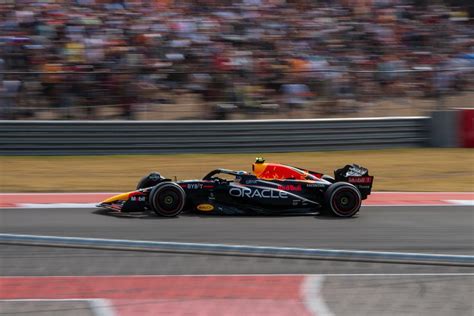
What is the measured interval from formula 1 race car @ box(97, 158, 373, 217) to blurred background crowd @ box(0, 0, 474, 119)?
5.18m

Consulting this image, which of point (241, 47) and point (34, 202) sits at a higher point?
point (241, 47)

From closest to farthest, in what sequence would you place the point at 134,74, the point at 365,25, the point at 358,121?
the point at 134,74 → the point at 358,121 → the point at 365,25

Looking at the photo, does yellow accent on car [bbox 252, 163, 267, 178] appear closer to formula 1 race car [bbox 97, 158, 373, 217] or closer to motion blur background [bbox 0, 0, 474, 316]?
formula 1 race car [bbox 97, 158, 373, 217]

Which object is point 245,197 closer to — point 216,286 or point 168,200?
point 168,200

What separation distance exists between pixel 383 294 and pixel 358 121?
434 inches

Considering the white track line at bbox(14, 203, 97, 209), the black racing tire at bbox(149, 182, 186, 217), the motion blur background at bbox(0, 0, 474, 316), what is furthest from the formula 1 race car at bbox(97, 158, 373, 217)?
the white track line at bbox(14, 203, 97, 209)

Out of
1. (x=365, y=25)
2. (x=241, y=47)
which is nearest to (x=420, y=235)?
(x=241, y=47)

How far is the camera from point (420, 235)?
8.40 meters

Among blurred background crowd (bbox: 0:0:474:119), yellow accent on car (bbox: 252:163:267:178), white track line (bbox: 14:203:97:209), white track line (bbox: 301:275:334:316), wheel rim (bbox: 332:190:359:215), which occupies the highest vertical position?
blurred background crowd (bbox: 0:0:474:119)

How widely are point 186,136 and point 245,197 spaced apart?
563 cm

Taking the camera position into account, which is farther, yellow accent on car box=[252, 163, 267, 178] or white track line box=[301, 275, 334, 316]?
yellow accent on car box=[252, 163, 267, 178]

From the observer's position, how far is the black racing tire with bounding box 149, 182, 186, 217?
29.6ft

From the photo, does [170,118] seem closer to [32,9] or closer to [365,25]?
[32,9]

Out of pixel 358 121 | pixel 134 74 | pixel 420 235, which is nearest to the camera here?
pixel 420 235
